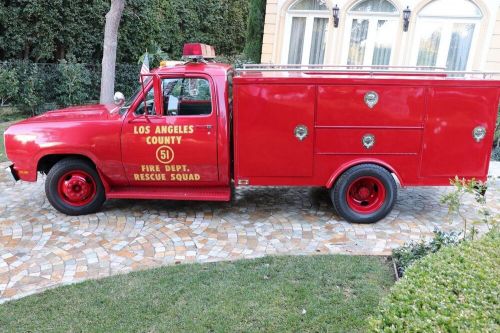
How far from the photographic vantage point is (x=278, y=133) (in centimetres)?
504

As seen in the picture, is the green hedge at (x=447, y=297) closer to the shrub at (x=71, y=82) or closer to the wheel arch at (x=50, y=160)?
the wheel arch at (x=50, y=160)

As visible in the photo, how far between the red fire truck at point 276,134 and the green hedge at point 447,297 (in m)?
2.41

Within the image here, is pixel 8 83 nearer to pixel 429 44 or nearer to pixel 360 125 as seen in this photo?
pixel 360 125

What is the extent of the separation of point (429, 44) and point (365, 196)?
344 inches

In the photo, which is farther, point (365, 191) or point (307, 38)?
point (307, 38)

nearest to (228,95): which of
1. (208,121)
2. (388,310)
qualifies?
(208,121)

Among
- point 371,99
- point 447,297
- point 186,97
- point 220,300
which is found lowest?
point 220,300

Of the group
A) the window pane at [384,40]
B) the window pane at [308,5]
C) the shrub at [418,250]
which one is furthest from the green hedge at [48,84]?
the shrub at [418,250]

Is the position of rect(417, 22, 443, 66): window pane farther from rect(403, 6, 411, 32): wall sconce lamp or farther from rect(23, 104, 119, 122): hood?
rect(23, 104, 119, 122): hood

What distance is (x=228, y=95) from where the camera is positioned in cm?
519

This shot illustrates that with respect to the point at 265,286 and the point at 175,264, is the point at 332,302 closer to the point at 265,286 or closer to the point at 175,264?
the point at 265,286

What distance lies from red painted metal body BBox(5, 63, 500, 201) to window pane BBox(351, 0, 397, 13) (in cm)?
821

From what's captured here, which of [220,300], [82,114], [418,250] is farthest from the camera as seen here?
[82,114]

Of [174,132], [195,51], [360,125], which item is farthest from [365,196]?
[195,51]
